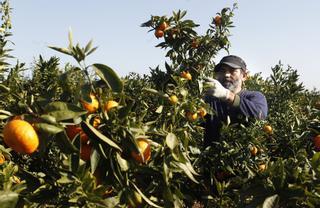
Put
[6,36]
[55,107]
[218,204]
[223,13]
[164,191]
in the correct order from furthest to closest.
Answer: [223,13] → [6,36] → [218,204] → [164,191] → [55,107]

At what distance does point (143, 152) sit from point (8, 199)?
502mm

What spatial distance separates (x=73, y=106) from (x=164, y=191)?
1.56ft

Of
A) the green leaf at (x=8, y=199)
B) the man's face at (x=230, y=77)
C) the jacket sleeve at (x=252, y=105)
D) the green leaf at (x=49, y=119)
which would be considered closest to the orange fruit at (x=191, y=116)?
the jacket sleeve at (x=252, y=105)

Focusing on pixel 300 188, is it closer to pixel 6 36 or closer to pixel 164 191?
pixel 164 191

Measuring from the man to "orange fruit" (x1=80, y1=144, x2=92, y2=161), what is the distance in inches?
57.6

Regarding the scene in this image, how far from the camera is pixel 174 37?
11.3ft

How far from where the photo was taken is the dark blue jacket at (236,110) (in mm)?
2887

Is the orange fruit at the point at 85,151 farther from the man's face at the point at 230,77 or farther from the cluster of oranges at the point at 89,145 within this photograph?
the man's face at the point at 230,77

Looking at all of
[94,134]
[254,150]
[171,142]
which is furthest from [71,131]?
[254,150]

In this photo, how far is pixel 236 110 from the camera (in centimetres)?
294

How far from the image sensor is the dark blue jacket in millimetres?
2887

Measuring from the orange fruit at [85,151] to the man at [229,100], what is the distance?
146cm

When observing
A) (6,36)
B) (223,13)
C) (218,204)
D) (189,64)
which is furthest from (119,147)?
(223,13)

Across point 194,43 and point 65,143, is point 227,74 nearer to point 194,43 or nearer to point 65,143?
point 194,43
